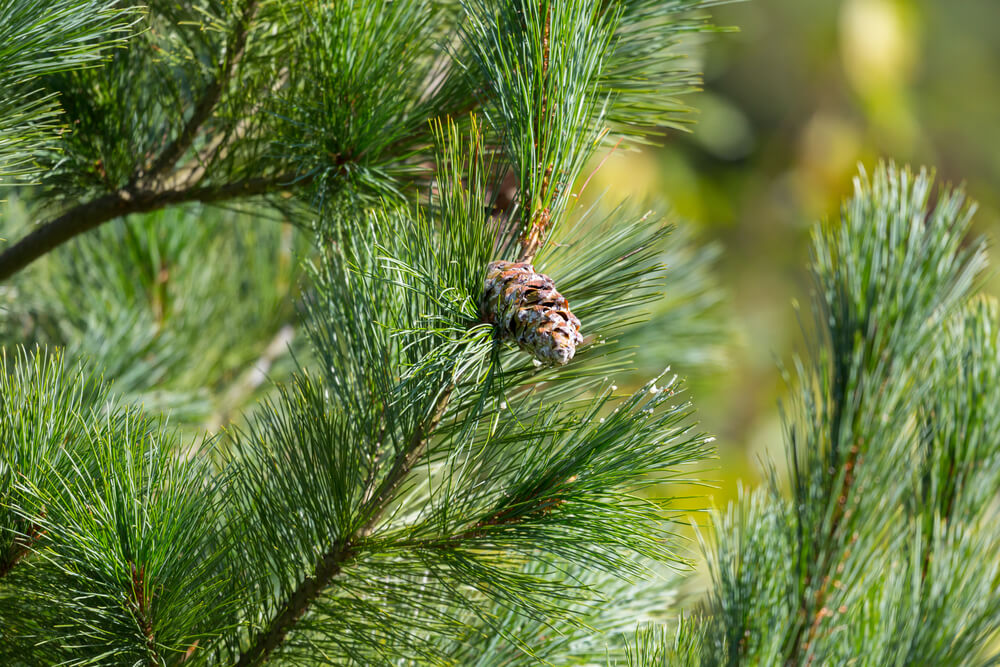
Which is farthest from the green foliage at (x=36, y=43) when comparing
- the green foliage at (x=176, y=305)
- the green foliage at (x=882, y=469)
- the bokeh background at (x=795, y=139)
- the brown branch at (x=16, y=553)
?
the bokeh background at (x=795, y=139)

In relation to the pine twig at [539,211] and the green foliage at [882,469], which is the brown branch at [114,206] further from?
the green foliage at [882,469]

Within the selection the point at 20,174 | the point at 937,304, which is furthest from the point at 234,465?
the point at 937,304

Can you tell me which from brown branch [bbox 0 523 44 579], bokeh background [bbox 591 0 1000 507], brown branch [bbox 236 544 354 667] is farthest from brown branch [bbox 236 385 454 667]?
bokeh background [bbox 591 0 1000 507]

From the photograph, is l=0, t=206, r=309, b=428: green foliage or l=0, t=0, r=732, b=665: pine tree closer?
l=0, t=0, r=732, b=665: pine tree

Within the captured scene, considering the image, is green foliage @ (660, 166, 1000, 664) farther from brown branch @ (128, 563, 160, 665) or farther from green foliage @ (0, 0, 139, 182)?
green foliage @ (0, 0, 139, 182)

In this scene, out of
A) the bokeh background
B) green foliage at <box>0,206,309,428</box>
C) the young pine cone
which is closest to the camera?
the young pine cone
